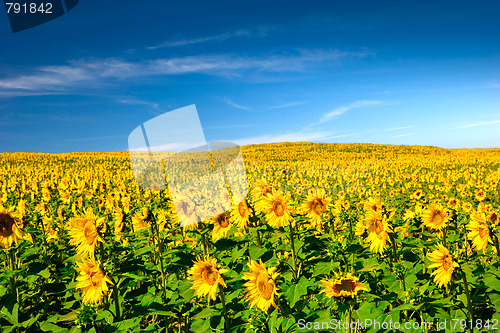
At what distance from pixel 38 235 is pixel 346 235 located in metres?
5.37

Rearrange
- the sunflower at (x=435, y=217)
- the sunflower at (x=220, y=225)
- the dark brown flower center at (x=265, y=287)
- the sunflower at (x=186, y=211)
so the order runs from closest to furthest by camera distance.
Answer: the dark brown flower center at (x=265, y=287) < the sunflower at (x=186, y=211) < the sunflower at (x=220, y=225) < the sunflower at (x=435, y=217)

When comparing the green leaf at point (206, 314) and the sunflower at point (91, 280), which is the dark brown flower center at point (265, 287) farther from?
the sunflower at point (91, 280)

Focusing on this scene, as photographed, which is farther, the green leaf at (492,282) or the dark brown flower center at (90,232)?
the dark brown flower center at (90,232)

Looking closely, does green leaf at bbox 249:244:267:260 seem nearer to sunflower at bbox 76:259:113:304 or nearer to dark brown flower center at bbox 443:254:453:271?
sunflower at bbox 76:259:113:304

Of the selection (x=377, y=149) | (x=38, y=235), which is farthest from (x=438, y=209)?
(x=377, y=149)

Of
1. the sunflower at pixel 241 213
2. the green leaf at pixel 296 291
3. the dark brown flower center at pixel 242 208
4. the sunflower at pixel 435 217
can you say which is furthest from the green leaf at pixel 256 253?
the sunflower at pixel 435 217

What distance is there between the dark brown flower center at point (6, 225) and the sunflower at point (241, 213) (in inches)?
104

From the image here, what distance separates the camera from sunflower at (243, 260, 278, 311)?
2.64 m

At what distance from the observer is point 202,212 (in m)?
3.61

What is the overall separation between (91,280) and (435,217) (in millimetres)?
4395

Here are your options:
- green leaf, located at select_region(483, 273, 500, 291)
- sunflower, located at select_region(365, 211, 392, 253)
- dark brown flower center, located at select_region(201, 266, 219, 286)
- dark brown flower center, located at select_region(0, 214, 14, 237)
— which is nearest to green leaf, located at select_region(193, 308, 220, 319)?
dark brown flower center, located at select_region(201, 266, 219, 286)

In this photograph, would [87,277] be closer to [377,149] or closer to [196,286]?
[196,286]

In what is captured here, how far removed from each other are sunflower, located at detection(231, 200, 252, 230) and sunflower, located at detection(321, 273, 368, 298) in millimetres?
1267

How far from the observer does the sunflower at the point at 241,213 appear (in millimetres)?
3578
